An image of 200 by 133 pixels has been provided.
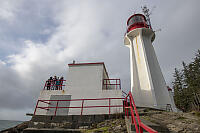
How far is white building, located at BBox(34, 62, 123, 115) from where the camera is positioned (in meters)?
7.40

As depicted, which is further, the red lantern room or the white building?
the red lantern room

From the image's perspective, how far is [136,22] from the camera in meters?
11.9

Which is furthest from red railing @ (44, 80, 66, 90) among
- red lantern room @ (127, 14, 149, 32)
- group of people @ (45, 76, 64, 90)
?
red lantern room @ (127, 14, 149, 32)

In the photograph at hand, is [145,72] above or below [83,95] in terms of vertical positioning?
above

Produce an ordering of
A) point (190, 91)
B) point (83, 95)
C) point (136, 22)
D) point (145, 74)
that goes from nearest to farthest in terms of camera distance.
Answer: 1. point (83, 95)
2. point (145, 74)
3. point (136, 22)
4. point (190, 91)

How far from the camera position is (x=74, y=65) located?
931 centimetres

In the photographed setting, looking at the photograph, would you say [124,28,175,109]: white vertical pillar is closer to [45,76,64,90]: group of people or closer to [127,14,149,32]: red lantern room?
[127,14,149,32]: red lantern room

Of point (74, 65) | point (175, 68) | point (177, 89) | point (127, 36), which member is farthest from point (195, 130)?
point (175, 68)

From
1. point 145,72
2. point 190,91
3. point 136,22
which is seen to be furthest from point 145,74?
point 190,91

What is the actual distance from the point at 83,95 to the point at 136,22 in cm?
932

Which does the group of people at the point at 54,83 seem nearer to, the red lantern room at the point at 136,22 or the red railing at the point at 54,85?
the red railing at the point at 54,85

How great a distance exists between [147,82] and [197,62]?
16.9 metres

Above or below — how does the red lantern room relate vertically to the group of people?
above

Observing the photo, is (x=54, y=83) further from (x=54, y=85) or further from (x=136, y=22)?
(x=136, y=22)
